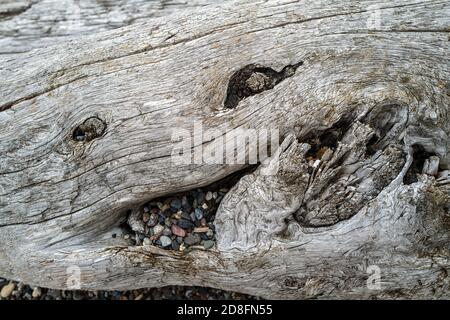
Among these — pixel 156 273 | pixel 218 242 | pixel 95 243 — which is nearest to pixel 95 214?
pixel 95 243

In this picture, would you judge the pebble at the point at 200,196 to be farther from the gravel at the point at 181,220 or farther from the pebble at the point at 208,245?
the pebble at the point at 208,245

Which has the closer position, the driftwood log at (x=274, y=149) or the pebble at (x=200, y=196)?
the driftwood log at (x=274, y=149)

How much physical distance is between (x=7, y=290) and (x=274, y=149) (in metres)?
2.93

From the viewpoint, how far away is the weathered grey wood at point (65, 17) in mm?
4418

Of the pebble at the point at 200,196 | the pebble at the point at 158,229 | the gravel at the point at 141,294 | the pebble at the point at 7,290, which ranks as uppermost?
the pebble at the point at 200,196

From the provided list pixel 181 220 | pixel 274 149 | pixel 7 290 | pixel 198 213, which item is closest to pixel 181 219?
pixel 181 220

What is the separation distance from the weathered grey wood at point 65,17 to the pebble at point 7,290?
2212 millimetres

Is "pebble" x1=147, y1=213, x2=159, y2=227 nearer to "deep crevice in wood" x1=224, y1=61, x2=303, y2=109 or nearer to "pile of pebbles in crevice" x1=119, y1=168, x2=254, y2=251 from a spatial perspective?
"pile of pebbles in crevice" x1=119, y1=168, x2=254, y2=251

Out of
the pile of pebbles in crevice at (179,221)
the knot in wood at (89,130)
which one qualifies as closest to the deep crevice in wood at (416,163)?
the pile of pebbles in crevice at (179,221)

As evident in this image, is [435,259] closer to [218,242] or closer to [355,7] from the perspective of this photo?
[218,242]

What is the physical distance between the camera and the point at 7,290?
433 cm

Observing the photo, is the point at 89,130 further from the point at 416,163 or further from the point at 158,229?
the point at 416,163

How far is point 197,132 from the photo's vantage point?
314 cm

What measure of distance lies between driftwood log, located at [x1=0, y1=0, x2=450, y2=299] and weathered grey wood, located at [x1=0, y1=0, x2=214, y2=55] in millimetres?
1113
